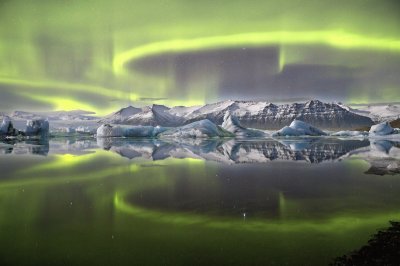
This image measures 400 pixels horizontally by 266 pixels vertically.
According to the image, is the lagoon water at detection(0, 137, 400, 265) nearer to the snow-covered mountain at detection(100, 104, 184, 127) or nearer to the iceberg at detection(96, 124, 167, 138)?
the iceberg at detection(96, 124, 167, 138)

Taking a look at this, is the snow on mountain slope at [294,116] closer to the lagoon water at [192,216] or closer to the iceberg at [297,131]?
the iceberg at [297,131]

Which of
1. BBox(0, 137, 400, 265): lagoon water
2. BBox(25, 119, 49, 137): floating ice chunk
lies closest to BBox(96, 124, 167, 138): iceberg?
BBox(25, 119, 49, 137): floating ice chunk

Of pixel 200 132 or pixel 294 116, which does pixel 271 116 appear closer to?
pixel 294 116

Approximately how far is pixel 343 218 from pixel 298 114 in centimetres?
16490

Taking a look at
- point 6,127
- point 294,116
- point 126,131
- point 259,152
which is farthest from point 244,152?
point 294,116

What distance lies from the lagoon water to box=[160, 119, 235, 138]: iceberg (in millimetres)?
46666

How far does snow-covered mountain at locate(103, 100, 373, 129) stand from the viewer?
166625 millimetres

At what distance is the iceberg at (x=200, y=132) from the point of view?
62.1 metres

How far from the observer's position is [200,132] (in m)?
62.2

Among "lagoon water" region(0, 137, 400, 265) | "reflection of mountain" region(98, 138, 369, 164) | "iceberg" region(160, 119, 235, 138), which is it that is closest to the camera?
"lagoon water" region(0, 137, 400, 265)

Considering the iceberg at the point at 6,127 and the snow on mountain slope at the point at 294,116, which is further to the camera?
the snow on mountain slope at the point at 294,116

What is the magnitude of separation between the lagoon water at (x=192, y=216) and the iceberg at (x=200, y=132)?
46.7 meters

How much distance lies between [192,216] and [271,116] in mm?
A: 176138

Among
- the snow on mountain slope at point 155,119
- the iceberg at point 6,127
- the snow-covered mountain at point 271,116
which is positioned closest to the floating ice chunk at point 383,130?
the iceberg at point 6,127
